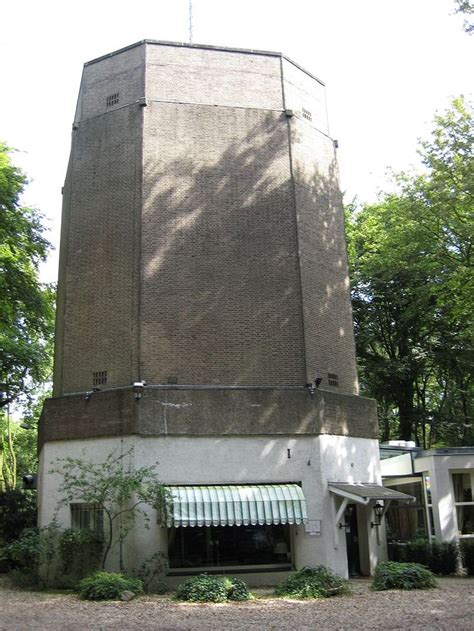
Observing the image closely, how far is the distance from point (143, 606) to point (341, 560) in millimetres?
6961

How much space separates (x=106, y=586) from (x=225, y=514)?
3858mm

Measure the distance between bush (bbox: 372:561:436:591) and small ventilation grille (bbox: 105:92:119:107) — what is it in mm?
17896

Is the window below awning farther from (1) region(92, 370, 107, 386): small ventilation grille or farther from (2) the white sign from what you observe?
(1) region(92, 370, 107, 386): small ventilation grille

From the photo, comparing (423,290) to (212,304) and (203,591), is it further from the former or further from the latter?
(203,591)

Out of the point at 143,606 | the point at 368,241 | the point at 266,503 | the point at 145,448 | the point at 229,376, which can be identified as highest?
the point at 368,241

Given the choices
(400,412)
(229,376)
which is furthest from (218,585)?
(400,412)

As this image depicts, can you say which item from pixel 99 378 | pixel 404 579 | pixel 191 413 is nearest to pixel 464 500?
pixel 404 579

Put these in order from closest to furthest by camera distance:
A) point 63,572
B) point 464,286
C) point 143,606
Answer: point 143,606, point 63,572, point 464,286

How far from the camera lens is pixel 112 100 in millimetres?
24031

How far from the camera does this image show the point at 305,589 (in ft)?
51.8

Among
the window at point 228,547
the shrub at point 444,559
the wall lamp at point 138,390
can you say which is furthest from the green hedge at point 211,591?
the shrub at point 444,559

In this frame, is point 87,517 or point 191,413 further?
point 191,413

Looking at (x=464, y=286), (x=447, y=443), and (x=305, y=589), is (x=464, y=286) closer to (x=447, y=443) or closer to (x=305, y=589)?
(x=305, y=589)

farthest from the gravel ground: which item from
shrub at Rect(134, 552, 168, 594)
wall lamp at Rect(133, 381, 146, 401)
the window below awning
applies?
wall lamp at Rect(133, 381, 146, 401)
